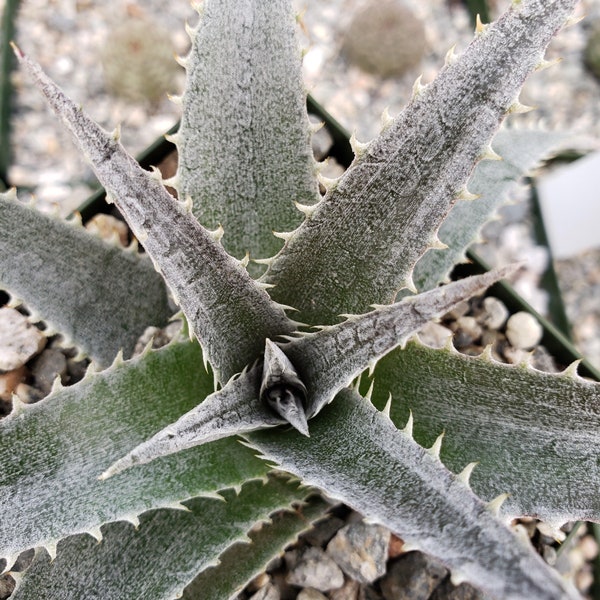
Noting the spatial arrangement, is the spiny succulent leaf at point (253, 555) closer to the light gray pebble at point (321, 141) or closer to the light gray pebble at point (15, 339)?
the light gray pebble at point (15, 339)

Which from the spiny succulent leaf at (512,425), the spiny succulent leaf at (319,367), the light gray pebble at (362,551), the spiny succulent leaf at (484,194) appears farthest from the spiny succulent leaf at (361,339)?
the light gray pebble at (362,551)

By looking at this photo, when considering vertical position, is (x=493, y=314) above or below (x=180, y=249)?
below

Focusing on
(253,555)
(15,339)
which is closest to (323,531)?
(253,555)

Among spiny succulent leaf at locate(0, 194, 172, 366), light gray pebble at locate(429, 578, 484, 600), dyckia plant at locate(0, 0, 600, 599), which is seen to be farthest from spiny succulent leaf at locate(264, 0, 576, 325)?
light gray pebble at locate(429, 578, 484, 600)

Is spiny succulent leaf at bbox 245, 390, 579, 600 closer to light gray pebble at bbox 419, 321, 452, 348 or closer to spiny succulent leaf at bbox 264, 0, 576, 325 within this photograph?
spiny succulent leaf at bbox 264, 0, 576, 325

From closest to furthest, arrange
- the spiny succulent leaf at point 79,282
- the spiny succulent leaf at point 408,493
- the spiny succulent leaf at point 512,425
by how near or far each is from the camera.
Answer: the spiny succulent leaf at point 408,493 < the spiny succulent leaf at point 512,425 < the spiny succulent leaf at point 79,282

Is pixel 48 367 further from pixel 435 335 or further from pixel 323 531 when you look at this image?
pixel 435 335

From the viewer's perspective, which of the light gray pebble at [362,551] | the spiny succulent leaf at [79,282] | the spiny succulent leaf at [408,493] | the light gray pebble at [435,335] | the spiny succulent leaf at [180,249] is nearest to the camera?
the spiny succulent leaf at [408,493]
